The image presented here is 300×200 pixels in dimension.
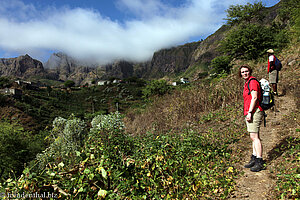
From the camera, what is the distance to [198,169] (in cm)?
324

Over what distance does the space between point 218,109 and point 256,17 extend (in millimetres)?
21246

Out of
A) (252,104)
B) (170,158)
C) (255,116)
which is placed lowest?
(170,158)

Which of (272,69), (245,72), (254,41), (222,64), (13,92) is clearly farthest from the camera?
(13,92)

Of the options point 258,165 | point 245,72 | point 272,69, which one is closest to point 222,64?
point 272,69

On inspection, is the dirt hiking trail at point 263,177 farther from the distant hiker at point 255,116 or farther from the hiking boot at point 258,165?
the distant hiker at point 255,116

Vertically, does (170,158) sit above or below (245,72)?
below

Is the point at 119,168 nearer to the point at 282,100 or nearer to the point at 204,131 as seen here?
the point at 204,131

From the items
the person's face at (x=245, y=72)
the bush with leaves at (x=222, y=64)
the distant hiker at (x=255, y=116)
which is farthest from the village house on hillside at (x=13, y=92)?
the distant hiker at (x=255, y=116)

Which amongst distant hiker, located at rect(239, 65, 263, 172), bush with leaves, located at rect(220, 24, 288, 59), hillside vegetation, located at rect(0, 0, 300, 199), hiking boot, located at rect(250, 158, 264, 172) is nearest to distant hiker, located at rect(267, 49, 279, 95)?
hillside vegetation, located at rect(0, 0, 300, 199)

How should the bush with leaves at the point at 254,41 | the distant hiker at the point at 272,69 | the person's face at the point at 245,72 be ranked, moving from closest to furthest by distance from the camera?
the person's face at the point at 245,72
the distant hiker at the point at 272,69
the bush with leaves at the point at 254,41

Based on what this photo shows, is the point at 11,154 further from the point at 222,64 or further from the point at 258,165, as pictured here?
the point at 222,64

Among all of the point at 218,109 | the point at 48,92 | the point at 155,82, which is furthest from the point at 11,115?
the point at 218,109

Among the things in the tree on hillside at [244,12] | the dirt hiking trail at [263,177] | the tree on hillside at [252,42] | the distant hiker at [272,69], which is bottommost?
the dirt hiking trail at [263,177]

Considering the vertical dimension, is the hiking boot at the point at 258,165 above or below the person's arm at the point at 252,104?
below
